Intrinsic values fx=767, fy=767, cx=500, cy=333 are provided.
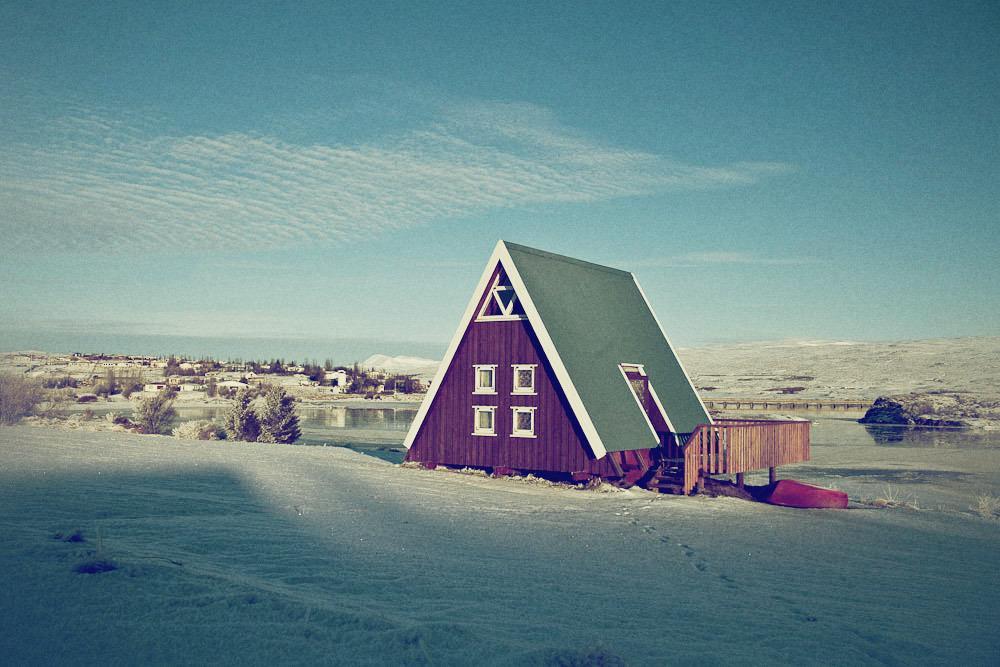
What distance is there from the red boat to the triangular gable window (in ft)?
32.6

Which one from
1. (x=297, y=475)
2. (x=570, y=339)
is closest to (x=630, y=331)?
(x=570, y=339)

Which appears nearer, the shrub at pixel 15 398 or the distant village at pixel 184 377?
the shrub at pixel 15 398

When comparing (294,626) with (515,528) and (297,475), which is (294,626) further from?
(297,475)

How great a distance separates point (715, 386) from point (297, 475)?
335 ft

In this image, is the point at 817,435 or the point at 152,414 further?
the point at 817,435

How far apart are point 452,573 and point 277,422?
32808 mm

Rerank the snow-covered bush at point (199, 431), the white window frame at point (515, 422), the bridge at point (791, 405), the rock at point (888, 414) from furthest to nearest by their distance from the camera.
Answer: the bridge at point (791, 405) < the rock at point (888, 414) < the snow-covered bush at point (199, 431) < the white window frame at point (515, 422)

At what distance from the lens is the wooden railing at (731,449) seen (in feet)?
79.3

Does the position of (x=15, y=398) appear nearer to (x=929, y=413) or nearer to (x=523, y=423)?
(x=523, y=423)

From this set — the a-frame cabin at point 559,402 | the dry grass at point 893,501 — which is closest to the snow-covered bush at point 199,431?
the a-frame cabin at point 559,402

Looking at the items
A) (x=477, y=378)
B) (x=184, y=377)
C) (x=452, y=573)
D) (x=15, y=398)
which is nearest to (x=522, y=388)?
(x=477, y=378)

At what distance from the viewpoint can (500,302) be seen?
26609 mm

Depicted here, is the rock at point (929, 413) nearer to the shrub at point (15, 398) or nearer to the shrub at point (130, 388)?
the shrub at point (15, 398)

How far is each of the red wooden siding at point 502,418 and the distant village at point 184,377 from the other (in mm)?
68006
